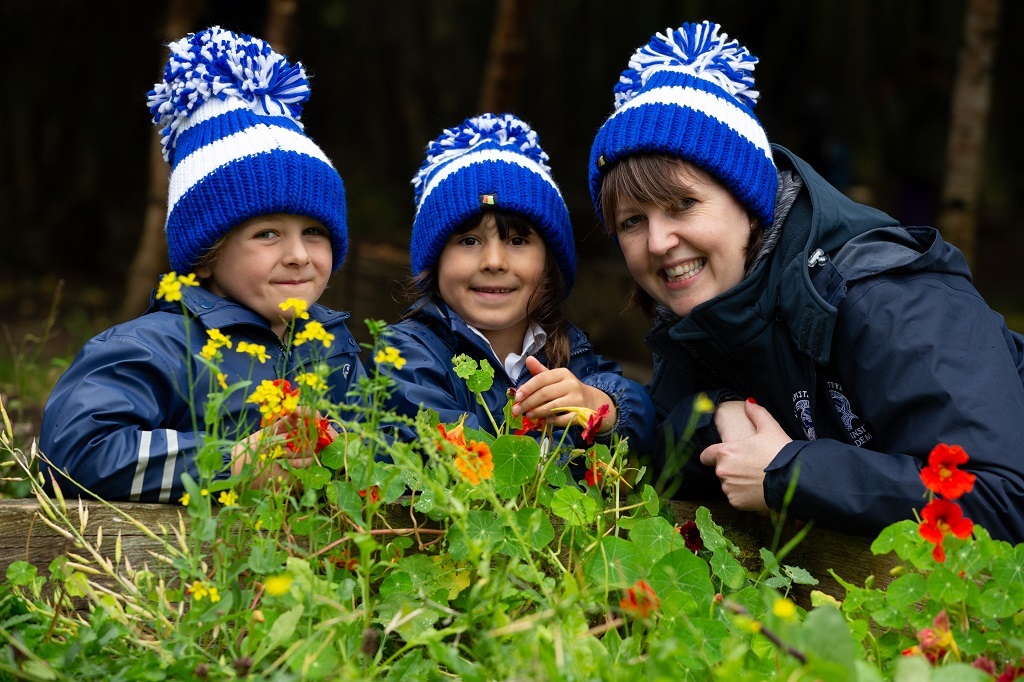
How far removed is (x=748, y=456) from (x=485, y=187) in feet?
3.25

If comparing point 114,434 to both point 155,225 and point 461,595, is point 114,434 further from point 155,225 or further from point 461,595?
point 155,225

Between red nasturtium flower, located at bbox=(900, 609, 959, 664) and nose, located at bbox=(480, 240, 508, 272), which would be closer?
red nasturtium flower, located at bbox=(900, 609, 959, 664)

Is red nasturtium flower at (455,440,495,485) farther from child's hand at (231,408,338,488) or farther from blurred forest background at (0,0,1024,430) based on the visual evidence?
blurred forest background at (0,0,1024,430)

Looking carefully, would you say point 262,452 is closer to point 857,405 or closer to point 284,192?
point 284,192

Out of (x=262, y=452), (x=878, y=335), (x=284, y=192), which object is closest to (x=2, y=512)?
(x=262, y=452)

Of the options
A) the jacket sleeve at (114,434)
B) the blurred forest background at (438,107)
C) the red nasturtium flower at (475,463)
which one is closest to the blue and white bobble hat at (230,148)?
the jacket sleeve at (114,434)

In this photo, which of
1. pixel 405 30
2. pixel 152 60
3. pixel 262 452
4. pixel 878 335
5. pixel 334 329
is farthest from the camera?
pixel 405 30

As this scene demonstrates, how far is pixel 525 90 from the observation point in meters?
11.5

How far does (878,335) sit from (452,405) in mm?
988

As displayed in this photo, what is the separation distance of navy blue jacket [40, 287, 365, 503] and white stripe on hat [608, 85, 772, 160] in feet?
3.20

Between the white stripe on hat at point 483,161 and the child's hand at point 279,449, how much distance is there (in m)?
1.05

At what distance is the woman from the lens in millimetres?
2021

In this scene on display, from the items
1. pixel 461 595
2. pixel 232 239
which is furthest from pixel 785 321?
pixel 232 239

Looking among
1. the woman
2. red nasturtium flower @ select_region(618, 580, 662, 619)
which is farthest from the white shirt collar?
red nasturtium flower @ select_region(618, 580, 662, 619)
